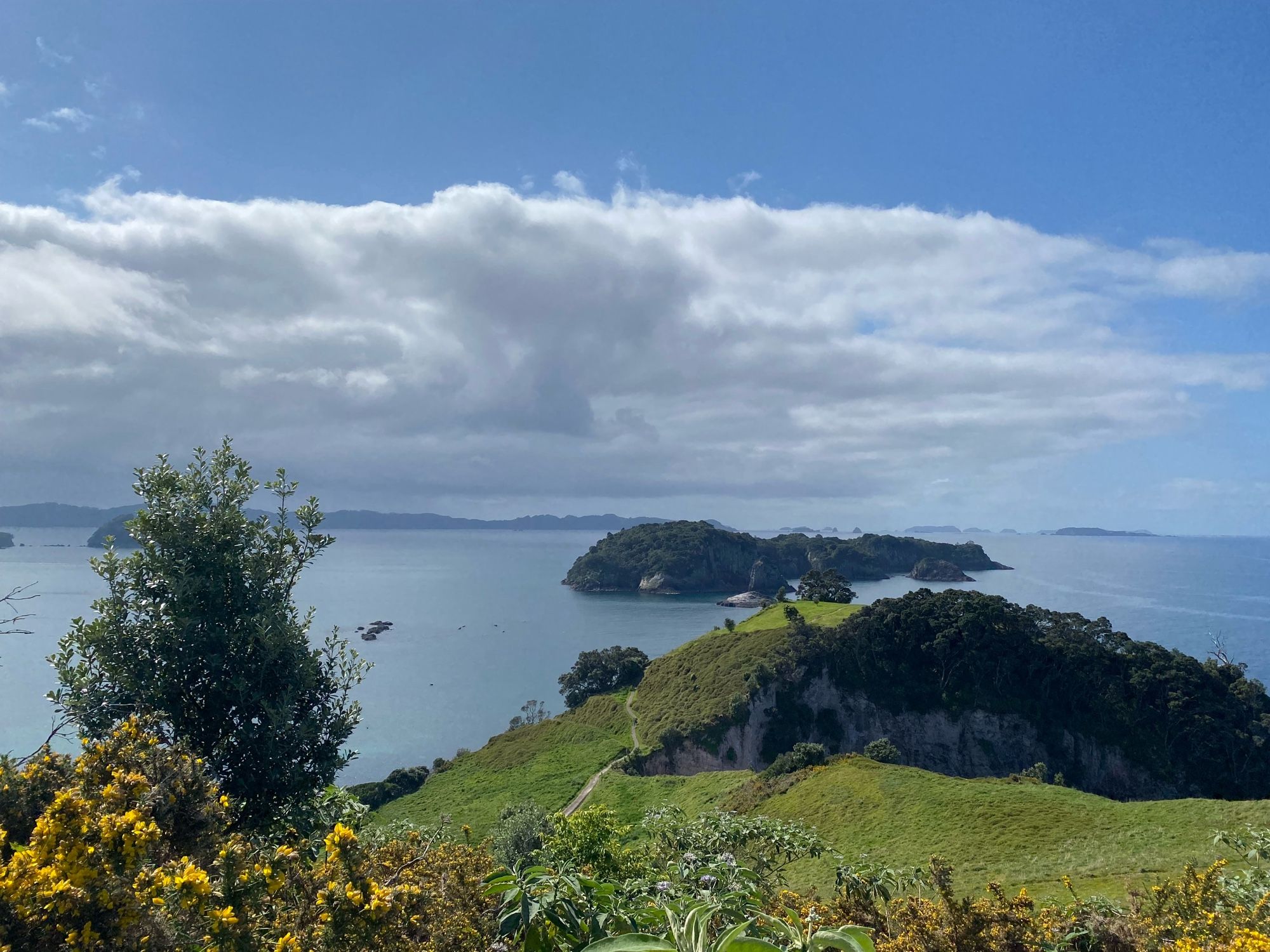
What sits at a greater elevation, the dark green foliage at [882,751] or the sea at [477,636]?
the dark green foliage at [882,751]

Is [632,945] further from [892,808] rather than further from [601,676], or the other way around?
[601,676]

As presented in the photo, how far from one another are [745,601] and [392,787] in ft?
435

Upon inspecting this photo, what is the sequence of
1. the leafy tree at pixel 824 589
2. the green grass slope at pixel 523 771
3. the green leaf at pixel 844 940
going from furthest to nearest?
the leafy tree at pixel 824 589
the green grass slope at pixel 523 771
the green leaf at pixel 844 940

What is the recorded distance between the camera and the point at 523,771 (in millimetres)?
56781

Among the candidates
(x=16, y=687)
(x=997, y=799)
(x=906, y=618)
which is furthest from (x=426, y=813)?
(x=16, y=687)

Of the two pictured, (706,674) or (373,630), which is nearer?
(706,674)

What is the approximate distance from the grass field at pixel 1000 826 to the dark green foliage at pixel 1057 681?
33474 mm

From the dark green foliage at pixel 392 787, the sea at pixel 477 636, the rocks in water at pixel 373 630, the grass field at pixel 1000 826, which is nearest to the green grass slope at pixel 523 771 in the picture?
the dark green foliage at pixel 392 787

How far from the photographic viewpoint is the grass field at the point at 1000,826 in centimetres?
2266

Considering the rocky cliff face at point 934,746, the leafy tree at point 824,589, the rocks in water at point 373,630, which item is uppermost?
the leafy tree at point 824,589

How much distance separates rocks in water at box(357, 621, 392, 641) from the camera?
132 meters

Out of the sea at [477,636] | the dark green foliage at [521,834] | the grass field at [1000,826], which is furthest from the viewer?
the sea at [477,636]

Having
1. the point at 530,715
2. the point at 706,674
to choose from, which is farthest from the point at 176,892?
the point at 530,715

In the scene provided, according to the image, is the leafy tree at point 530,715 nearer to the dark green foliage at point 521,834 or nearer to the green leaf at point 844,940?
the dark green foliage at point 521,834
